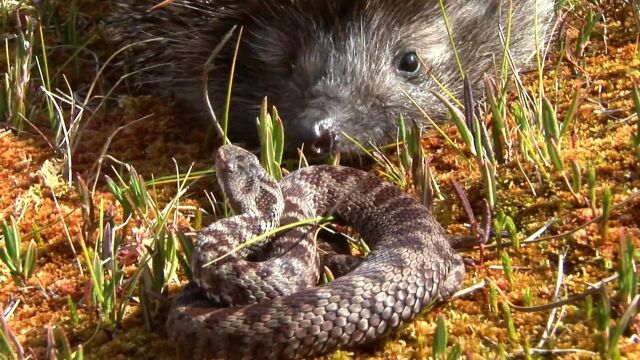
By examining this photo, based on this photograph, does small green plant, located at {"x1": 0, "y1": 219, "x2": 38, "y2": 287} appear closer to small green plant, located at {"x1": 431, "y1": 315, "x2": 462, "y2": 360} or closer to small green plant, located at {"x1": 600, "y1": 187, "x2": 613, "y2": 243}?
small green plant, located at {"x1": 431, "y1": 315, "x2": 462, "y2": 360}

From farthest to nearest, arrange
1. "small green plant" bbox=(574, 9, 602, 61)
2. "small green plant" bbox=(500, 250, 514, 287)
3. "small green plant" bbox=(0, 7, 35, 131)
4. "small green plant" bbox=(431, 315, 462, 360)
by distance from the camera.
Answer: "small green plant" bbox=(0, 7, 35, 131) → "small green plant" bbox=(574, 9, 602, 61) → "small green plant" bbox=(500, 250, 514, 287) → "small green plant" bbox=(431, 315, 462, 360)

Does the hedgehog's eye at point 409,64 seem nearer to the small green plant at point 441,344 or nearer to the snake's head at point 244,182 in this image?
the snake's head at point 244,182

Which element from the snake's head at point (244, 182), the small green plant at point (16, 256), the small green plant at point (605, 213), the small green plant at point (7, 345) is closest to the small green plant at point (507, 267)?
the small green plant at point (605, 213)

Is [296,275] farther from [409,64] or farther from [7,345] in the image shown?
[409,64]

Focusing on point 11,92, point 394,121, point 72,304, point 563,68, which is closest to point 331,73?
point 394,121

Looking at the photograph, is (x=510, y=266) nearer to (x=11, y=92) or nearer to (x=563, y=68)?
(x=563, y=68)

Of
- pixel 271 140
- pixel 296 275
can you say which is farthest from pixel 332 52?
pixel 296 275

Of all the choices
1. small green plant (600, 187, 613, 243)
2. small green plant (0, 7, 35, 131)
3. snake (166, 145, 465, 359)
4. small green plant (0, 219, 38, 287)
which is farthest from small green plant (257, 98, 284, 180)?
small green plant (0, 7, 35, 131)
